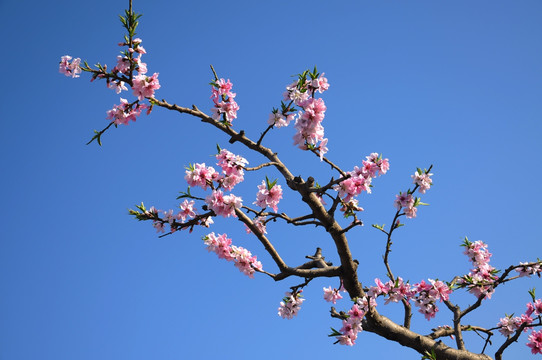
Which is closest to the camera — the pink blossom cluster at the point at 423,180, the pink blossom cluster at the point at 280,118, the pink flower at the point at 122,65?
the pink blossom cluster at the point at 280,118

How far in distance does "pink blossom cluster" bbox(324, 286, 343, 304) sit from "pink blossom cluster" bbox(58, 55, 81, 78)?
503 centimetres

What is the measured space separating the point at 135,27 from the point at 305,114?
8.21 feet

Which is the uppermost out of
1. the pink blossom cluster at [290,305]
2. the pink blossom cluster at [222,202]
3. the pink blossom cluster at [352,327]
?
the pink blossom cluster at [222,202]

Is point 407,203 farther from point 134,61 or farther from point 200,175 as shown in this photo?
point 134,61

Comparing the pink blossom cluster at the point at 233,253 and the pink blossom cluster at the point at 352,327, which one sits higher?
the pink blossom cluster at the point at 233,253

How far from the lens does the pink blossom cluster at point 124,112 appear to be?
5832mm

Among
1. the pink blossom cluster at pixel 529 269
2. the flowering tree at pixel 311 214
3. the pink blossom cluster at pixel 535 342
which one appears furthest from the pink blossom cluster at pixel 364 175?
the pink blossom cluster at pixel 535 342

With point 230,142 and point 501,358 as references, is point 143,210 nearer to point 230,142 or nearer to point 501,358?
point 230,142

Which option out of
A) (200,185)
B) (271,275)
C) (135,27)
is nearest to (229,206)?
(200,185)

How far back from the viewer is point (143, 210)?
5812 mm

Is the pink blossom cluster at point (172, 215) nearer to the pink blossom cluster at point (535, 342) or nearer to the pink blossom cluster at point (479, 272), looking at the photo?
the pink blossom cluster at point (479, 272)

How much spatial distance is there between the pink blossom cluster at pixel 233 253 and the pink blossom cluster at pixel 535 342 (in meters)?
4.70

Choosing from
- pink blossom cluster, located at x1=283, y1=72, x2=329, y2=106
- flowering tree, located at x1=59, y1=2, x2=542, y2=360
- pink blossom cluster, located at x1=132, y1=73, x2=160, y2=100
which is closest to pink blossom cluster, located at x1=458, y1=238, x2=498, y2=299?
flowering tree, located at x1=59, y1=2, x2=542, y2=360

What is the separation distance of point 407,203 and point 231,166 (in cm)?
268
